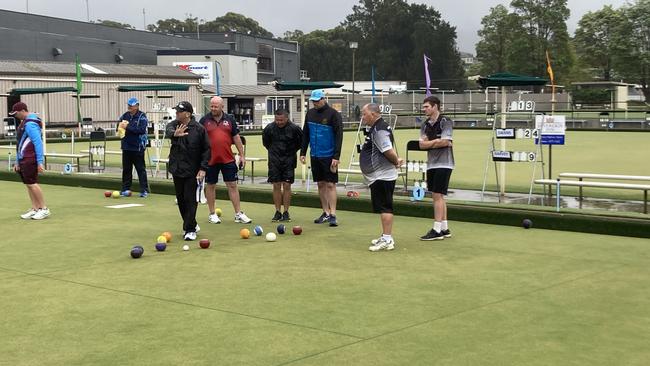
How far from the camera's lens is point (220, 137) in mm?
10453

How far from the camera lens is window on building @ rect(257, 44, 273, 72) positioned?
73.6m

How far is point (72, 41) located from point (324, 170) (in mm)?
48008

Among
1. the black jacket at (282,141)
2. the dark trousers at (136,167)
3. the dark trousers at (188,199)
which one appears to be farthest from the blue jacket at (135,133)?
the dark trousers at (188,199)

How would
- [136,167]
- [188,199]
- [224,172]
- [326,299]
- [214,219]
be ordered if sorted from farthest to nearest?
A: [136,167] → [214,219] → [224,172] → [188,199] → [326,299]

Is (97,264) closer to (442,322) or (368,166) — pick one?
(368,166)

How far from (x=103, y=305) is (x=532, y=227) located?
5831 millimetres

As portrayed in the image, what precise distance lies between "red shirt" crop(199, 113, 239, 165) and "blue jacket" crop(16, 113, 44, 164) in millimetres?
2295

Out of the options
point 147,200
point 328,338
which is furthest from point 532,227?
point 147,200

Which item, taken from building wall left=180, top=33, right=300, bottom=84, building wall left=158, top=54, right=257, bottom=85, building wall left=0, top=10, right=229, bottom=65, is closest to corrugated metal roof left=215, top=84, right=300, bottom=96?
building wall left=158, top=54, right=257, bottom=85

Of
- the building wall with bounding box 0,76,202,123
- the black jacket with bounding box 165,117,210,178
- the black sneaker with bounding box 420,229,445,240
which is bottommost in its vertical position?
the black sneaker with bounding box 420,229,445,240

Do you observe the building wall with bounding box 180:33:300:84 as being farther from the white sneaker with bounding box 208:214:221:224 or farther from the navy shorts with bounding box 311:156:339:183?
the navy shorts with bounding box 311:156:339:183

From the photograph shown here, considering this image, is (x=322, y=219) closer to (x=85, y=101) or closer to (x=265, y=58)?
(x=85, y=101)

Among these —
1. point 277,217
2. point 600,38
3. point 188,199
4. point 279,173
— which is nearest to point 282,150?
point 279,173

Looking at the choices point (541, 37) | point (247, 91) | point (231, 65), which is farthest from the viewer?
point (541, 37)
